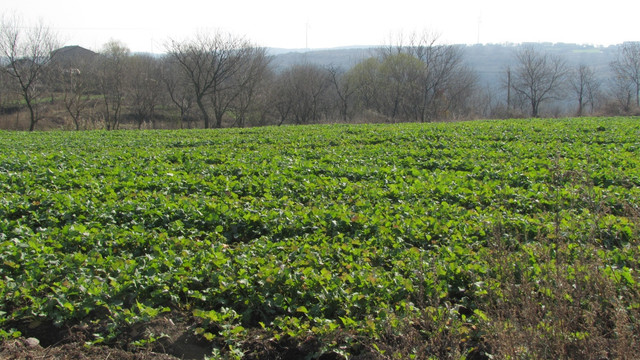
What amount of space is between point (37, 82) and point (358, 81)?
38484mm

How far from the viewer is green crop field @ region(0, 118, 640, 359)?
11.0 ft

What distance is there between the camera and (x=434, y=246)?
5.11 metres

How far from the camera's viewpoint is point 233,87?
4844 centimetres

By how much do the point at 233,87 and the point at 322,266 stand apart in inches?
1828

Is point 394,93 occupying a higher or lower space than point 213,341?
higher

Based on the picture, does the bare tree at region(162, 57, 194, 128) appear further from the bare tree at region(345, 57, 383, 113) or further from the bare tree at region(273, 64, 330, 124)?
the bare tree at region(345, 57, 383, 113)

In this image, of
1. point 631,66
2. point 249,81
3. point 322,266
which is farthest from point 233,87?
point 631,66

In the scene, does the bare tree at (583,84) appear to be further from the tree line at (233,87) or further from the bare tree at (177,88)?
the bare tree at (177,88)

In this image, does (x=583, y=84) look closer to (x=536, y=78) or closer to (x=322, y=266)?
(x=536, y=78)

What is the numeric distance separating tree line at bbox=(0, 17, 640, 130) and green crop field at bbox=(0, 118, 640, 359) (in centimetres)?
3642

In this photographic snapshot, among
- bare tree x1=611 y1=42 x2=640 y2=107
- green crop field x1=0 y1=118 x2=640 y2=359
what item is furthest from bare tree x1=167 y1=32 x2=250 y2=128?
bare tree x1=611 y1=42 x2=640 y2=107

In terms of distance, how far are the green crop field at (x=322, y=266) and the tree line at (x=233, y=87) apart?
36.4 meters

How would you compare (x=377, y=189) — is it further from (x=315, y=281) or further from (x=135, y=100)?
(x=135, y=100)

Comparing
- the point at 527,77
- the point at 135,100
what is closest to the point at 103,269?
the point at 135,100
